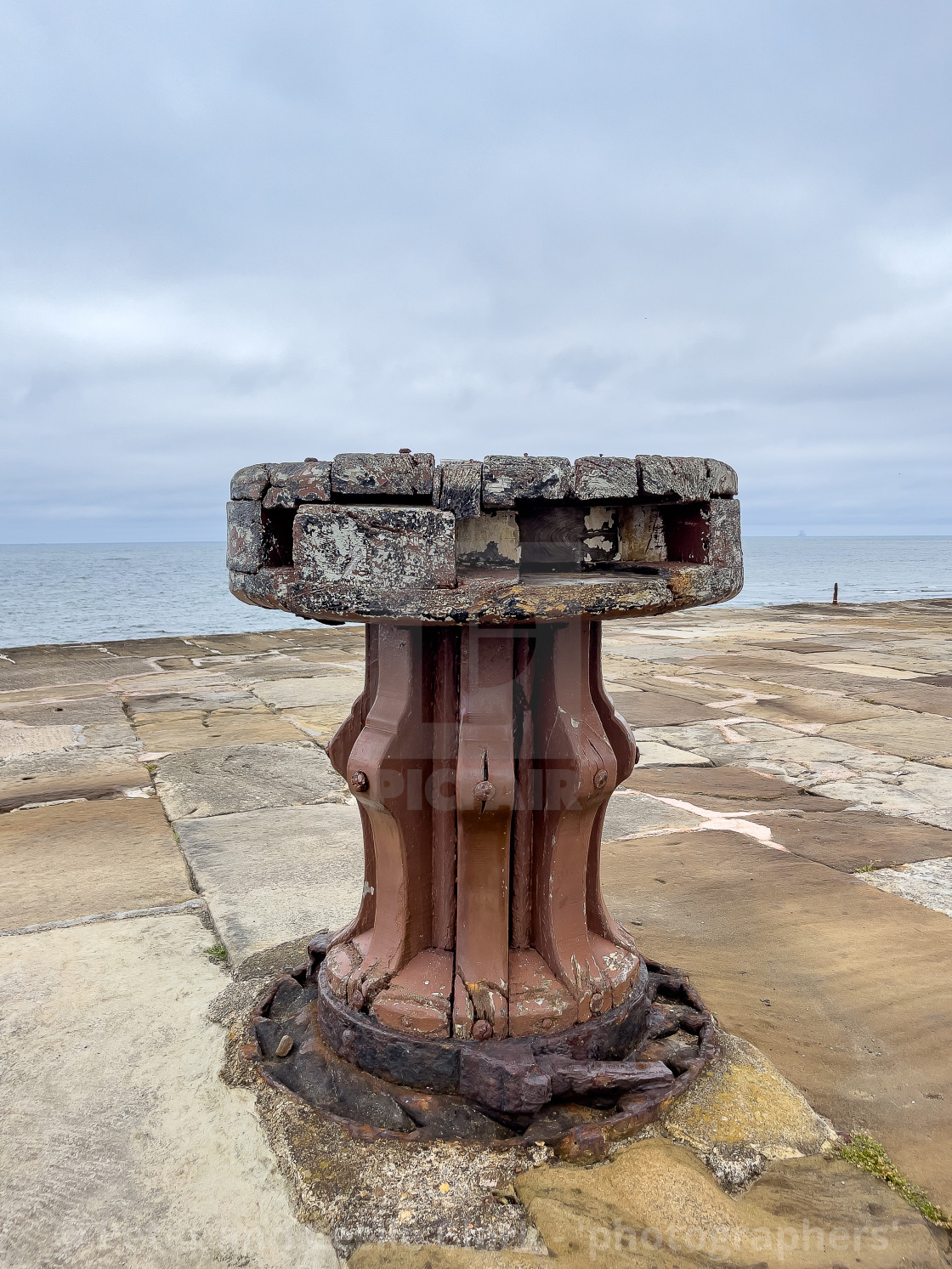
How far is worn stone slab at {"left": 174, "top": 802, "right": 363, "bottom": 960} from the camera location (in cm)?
314

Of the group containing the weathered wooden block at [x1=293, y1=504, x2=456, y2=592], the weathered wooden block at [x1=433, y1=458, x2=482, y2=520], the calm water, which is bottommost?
the calm water

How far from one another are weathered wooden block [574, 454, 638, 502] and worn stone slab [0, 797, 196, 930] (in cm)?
239

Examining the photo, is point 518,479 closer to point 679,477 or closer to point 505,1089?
point 679,477

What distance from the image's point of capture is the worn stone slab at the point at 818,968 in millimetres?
2104

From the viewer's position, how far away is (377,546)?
6.11 feet

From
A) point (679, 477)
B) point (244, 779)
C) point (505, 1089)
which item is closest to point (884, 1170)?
point (505, 1089)

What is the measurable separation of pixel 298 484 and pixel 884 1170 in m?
2.00

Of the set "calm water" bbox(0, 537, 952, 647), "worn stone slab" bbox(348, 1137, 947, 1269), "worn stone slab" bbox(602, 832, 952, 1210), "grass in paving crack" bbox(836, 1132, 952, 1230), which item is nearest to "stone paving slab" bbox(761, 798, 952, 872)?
"worn stone slab" bbox(602, 832, 952, 1210)

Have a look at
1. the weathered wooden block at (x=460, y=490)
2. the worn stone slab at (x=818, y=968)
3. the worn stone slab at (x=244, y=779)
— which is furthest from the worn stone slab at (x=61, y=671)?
the weathered wooden block at (x=460, y=490)

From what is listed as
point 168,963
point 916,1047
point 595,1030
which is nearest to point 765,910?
point 916,1047

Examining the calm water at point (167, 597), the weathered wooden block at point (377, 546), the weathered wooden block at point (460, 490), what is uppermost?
the weathered wooden block at point (460, 490)

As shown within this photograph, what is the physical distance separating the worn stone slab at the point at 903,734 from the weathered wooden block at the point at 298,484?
4791 mm

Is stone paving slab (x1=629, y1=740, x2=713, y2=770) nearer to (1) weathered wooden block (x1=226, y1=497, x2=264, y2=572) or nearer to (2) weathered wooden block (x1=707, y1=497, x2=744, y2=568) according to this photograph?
(2) weathered wooden block (x1=707, y1=497, x2=744, y2=568)

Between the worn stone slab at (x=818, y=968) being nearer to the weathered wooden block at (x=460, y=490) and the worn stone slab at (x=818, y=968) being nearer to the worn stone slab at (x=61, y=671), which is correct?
the weathered wooden block at (x=460, y=490)
